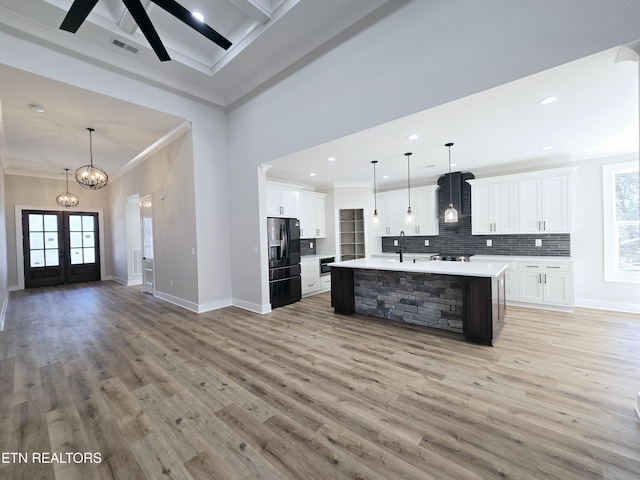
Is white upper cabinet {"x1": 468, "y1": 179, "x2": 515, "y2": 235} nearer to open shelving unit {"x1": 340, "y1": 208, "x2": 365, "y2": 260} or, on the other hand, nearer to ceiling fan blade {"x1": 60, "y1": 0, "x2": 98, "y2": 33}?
open shelving unit {"x1": 340, "y1": 208, "x2": 365, "y2": 260}

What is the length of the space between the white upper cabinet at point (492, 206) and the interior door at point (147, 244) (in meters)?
7.35

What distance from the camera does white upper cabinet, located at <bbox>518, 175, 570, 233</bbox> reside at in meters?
4.61

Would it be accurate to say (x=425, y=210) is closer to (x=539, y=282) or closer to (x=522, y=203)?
(x=522, y=203)

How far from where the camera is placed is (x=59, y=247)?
8.28 m

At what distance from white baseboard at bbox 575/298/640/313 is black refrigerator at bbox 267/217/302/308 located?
202 inches

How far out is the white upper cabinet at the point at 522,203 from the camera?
4.64 m

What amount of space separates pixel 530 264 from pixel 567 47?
3.72 metres

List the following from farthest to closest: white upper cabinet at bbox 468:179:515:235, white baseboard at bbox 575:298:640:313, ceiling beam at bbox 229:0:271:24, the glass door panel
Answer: the glass door panel, white upper cabinet at bbox 468:179:515:235, white baseboard at bbox 575:298:640:313, ceiling beam at bbox 229:0:271:24

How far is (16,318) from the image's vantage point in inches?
185

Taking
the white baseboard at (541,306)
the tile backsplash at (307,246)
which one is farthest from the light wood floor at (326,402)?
the tile backsplash at (307,246)

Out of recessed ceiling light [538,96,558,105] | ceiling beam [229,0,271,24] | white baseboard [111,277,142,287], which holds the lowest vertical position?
white baseboard [111,277,142,287]

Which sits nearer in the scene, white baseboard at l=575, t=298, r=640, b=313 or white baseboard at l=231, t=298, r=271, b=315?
white baseboard at l=575, t=298, r=640, b=313

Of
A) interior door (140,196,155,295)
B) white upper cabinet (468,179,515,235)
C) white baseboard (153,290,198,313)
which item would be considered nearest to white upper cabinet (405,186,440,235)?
white upper cabinet (468,179,515,235)

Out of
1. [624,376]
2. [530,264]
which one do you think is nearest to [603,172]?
[530,264]
